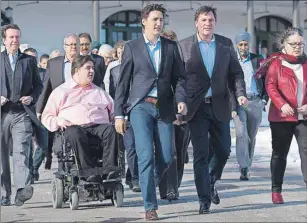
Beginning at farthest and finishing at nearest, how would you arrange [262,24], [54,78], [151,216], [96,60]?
[262,24] < [96,60] < [54,78] < [151,216]

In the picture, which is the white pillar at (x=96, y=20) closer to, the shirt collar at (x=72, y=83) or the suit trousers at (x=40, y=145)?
the suit trousers at (x=40, y=145)

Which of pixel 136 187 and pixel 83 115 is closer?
pixel 83 115

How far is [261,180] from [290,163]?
2.74 meters

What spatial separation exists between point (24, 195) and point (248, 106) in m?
3.85

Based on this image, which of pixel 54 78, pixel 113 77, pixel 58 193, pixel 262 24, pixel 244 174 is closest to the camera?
pixel 58 193

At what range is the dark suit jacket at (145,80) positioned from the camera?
734 centimetres

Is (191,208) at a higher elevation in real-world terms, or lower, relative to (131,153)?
lower

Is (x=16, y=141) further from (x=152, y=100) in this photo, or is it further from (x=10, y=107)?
(x=152, y=100)

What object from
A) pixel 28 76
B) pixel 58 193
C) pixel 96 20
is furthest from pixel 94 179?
pixel 96 20

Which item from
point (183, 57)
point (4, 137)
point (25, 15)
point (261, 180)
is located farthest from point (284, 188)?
point (25, 15)

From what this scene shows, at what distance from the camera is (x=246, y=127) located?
1095cm

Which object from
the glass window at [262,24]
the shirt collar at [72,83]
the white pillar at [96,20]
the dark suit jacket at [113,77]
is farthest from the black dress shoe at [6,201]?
the glass window at [262,24]

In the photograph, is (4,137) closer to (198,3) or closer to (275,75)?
(275,75)

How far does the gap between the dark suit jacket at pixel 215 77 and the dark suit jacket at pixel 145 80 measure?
259 mm
